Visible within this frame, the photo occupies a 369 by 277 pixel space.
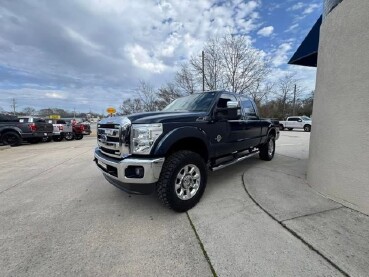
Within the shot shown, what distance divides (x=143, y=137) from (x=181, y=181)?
89 centimetres

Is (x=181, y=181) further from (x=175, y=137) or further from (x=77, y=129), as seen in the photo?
(x=77, y=129)

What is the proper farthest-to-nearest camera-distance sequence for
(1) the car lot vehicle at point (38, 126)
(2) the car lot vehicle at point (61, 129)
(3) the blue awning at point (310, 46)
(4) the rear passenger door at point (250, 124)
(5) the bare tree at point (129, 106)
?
1. (5) the bare tree at point (129, 106)
2. (2) the car lot vehicle at point (61, 129)
3. (1) the car lot vehicle at point (38, 126)
4. (3) the blue awning at point (310, 46)
5. (4) the rear passenger door at point (250, 124)

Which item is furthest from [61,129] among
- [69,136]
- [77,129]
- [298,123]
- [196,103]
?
[298,123]

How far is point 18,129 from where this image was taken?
1293 cm

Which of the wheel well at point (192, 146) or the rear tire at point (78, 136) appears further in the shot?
the rear tire at point (78, 136)

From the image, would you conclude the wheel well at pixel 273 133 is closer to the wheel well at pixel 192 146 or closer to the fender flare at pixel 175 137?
the wheel well at pixel 192 146

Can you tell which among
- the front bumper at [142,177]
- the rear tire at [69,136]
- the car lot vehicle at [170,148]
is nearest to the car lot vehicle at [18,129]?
the rear tire at [69,136]

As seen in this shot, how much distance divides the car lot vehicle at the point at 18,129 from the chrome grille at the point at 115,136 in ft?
41.3

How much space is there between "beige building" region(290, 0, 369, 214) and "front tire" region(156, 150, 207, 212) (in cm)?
212

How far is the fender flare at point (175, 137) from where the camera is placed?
288 cm

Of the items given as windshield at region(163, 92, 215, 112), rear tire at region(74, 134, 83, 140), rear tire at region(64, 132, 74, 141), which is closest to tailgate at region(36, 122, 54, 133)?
rear tire at region(64, 132, 74, 141)

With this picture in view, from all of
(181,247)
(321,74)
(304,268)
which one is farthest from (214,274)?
(321,74)

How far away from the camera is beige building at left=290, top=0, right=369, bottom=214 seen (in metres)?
2.94

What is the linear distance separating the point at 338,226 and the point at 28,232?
3.96 meters
